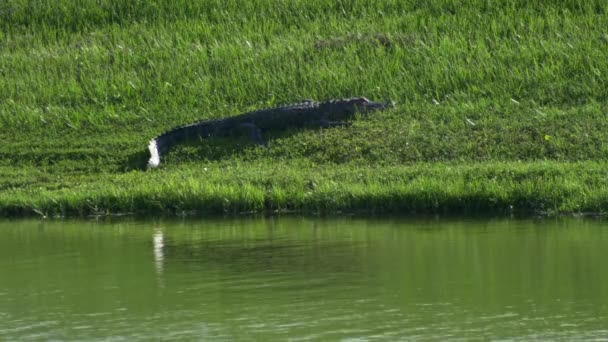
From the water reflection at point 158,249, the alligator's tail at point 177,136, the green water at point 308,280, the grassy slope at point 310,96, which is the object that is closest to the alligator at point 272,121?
the alligator's tail at point 177,136

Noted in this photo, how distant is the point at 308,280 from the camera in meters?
8.03

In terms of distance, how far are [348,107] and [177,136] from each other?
2.19 meters

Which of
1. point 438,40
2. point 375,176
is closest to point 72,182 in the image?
point 375,176

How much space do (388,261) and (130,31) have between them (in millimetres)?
12208

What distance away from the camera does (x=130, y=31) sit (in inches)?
782

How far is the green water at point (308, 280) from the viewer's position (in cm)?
667

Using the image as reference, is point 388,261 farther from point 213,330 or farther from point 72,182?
point 72,182

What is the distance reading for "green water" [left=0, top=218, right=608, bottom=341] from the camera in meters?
6.67

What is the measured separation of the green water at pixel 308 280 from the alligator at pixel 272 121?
3.49m

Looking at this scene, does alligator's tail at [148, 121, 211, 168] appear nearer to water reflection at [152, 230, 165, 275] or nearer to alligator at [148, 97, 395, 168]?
alligator at [148, 97, 395, 168]

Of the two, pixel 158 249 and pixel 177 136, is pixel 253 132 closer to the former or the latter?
pixel 177 136

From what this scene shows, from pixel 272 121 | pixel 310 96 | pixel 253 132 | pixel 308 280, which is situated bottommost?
pixel 308 280

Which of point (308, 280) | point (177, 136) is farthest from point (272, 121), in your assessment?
point (308, 280)

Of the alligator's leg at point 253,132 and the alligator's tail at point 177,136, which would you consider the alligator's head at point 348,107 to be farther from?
the alligator's tail at point 177,136
